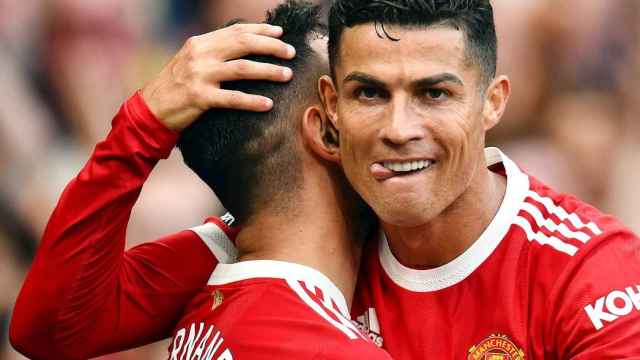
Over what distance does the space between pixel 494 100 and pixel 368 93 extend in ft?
1.17

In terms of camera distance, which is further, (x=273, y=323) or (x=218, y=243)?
(x=218, y=243)

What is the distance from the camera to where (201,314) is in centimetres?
346

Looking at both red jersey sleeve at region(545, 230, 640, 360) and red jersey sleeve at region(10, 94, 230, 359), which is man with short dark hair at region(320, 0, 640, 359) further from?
red jersey sleeve at region(10, 94, 230, 359)

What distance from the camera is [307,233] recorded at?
3.45 meters

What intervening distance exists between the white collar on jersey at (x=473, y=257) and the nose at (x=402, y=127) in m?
0.41

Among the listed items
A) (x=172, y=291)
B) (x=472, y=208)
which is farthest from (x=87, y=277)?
(x=472, y=208)

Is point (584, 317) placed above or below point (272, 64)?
below

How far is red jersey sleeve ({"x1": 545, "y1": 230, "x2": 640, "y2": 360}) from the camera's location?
3.09 meters

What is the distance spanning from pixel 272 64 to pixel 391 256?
2.20 ft

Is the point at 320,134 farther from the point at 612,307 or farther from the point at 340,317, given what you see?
the point at 612,307

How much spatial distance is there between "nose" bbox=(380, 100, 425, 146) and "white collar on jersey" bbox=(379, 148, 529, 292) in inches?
16.0

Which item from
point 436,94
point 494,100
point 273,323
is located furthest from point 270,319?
point 494,100

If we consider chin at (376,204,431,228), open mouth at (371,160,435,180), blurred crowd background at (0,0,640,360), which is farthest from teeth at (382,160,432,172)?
blurred crowd background at (0,0,640,360)

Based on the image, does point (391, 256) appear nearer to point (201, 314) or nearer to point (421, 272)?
point (421, 272)
